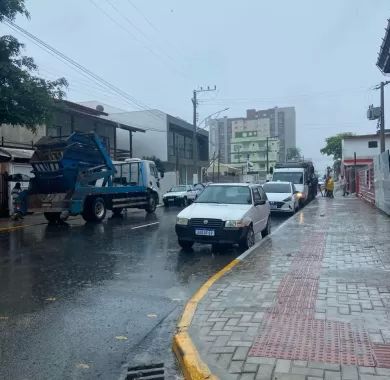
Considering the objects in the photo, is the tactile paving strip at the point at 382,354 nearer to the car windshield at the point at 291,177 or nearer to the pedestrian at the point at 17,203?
the pedestrian at the point at 17,203

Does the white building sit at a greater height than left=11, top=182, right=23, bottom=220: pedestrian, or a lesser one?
greater

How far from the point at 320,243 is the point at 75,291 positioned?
6376 millimetres

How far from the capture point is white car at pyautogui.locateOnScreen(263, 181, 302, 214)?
20.4 m

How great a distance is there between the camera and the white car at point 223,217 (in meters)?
10.2

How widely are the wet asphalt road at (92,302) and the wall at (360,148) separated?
146ft

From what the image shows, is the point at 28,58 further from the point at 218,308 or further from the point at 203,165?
the point at 203,165

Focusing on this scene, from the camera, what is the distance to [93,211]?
18.8 metres

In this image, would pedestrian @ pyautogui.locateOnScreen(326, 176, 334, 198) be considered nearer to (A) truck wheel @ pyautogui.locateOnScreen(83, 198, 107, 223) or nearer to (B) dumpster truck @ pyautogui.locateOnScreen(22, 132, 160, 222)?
(B) dumpster truck @ pyautogui.locateOnScreen(22, 132, 160, 222)

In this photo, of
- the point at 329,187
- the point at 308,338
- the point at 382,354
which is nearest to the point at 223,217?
the point at 308,338

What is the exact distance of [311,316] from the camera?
17.6 ft

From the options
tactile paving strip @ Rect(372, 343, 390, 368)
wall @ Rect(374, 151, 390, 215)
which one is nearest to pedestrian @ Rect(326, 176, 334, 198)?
Answer: wall @ Rect(374, 151, 390, 215)

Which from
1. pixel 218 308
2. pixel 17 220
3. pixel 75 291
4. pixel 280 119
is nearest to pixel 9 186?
pixel 17 220

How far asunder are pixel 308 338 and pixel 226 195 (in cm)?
728

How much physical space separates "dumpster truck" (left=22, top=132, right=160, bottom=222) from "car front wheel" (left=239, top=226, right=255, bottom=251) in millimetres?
8925
